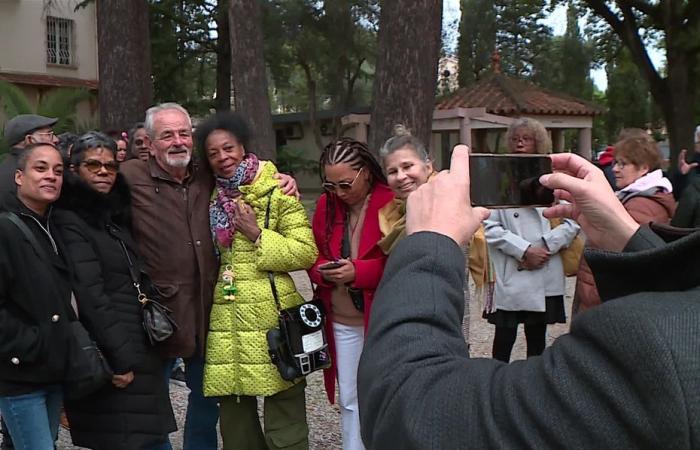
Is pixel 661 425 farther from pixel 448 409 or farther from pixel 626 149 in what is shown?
pixel 626 149

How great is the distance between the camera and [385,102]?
616 centimetres

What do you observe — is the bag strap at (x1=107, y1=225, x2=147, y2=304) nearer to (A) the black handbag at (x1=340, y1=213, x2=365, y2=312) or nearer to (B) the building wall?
(A) the black handbag at (x1=340, y1=213, x2=365, y2=312)

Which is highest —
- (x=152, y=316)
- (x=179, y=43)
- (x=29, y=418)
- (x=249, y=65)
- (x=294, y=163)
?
(x=179, y=43)

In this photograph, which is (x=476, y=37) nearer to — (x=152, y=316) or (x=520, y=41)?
(x=520, y=41)

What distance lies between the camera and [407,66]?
6059 millimetres

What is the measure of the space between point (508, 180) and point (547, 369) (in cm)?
64

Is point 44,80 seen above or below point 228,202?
above

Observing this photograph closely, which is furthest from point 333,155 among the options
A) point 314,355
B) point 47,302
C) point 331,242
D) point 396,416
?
point 396,416

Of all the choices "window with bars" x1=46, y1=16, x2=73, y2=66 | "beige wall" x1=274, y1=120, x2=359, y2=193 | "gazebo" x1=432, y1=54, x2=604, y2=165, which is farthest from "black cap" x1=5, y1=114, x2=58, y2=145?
"beige wall" x1=274, y1=120, x2=359, y2=193

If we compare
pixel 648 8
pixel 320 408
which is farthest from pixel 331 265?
pixel 648 8

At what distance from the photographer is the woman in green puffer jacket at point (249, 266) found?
11.1ft

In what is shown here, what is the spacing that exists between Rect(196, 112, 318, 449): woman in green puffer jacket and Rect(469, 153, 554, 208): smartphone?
75.1 inches

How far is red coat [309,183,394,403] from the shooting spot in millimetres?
3344

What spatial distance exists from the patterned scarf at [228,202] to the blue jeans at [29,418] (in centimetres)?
100
